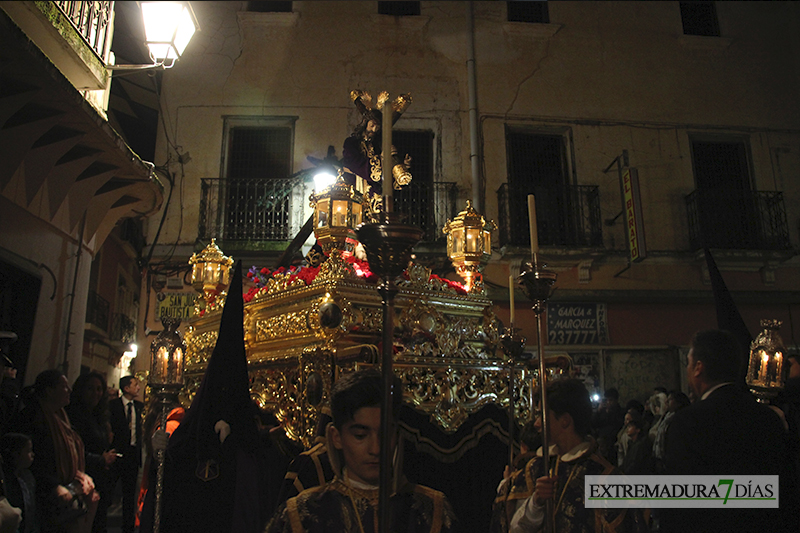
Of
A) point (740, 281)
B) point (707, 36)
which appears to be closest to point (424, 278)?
point (740, 281)

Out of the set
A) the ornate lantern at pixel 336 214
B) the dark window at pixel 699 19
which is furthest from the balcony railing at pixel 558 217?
the ornate lantern at pixel 336 214

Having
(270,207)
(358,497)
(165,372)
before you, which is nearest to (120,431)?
(165,372)

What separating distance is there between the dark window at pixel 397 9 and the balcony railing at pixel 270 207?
11.2 feet

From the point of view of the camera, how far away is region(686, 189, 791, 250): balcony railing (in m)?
10.1

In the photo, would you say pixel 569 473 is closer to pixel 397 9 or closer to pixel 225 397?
pixel 225 397

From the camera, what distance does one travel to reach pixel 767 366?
2.72m

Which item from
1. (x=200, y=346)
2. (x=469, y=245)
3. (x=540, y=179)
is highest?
(x=540, y=179)

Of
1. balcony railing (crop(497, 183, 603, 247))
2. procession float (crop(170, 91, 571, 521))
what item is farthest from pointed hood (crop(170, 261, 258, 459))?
balcony railing (crop(497, 183, 603, 247))

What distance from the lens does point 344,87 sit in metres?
10.5

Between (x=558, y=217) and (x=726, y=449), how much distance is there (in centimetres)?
852

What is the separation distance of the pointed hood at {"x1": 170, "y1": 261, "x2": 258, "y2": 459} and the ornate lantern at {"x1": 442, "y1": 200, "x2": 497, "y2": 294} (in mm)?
1643

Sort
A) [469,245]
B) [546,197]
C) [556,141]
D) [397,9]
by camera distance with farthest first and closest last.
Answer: [397,9], [556,141], [546,197], [469,245]

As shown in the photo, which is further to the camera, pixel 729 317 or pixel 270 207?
pixel 270 207

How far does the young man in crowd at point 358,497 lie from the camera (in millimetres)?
1813
